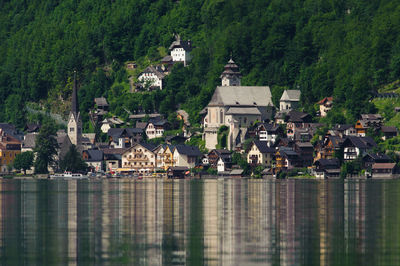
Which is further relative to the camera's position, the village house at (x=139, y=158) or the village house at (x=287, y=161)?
the village house at (x=139, y=158)

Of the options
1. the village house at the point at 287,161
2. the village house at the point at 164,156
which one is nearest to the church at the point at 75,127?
the village house at the point at 164,156

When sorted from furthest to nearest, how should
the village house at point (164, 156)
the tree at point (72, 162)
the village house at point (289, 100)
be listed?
the village house at point (289, 100), the tree at point (72, 162), the village house at point (164, 156)

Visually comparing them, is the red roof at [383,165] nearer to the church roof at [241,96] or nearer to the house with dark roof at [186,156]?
the house with dark roof at [186,156]

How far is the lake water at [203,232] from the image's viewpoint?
1610 inches

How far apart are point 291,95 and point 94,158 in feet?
117

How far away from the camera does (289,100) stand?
17262 cm

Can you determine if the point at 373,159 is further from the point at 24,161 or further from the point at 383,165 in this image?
the point at 24,161

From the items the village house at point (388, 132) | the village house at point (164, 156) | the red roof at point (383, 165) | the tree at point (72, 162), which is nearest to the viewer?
the red roof at point (383, 165)

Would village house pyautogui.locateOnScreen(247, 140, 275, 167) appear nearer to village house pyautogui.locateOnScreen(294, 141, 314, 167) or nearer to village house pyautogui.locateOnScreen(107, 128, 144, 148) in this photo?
village house pyautogui.locateOnScreen(294, 141, 314, 167)

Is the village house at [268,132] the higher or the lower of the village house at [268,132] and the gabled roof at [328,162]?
the higher

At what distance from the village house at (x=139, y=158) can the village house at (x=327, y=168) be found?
37.2 metres

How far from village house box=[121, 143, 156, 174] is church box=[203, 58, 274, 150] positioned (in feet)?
31.6

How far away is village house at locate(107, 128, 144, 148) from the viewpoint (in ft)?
601

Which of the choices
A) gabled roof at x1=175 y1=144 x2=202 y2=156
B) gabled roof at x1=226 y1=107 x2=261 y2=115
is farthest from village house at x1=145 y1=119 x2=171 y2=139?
gabled roof at x1=175 y1=144 x2=202 y2=156
